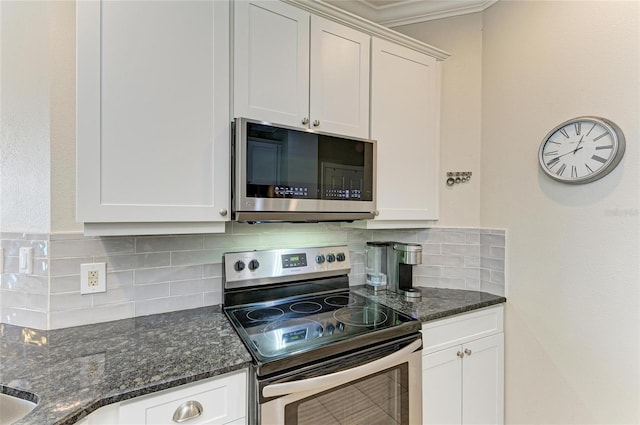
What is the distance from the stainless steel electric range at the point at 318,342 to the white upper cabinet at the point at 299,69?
710 millimetres

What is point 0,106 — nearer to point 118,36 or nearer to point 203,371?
point 118,36

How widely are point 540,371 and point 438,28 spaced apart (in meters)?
2.05

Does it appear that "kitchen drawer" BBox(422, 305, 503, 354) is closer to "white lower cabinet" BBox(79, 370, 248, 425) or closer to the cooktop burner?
the cooktop burner

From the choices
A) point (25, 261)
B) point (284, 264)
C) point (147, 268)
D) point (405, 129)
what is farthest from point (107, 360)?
point (405, 129)

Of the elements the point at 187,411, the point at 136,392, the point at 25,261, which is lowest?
the point at 187,411

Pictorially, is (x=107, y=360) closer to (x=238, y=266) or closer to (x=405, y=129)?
(x=238, y=266)

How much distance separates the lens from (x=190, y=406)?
3.15 feet

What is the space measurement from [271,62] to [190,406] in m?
1.33

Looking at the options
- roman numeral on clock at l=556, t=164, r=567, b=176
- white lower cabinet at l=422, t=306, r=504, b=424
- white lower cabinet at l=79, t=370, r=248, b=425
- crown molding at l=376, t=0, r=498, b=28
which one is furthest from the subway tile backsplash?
crown molding at l=376, t=0, r=498, b=28

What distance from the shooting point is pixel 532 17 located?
5.46 feet

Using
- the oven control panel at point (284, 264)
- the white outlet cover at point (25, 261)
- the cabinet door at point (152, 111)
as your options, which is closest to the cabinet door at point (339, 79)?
the cabinet door at point (152, 111)

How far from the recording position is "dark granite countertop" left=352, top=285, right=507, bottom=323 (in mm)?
1526

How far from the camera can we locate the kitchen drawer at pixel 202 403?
897mm

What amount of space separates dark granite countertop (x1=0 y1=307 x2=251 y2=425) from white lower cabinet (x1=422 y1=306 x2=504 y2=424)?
37.7 inches
